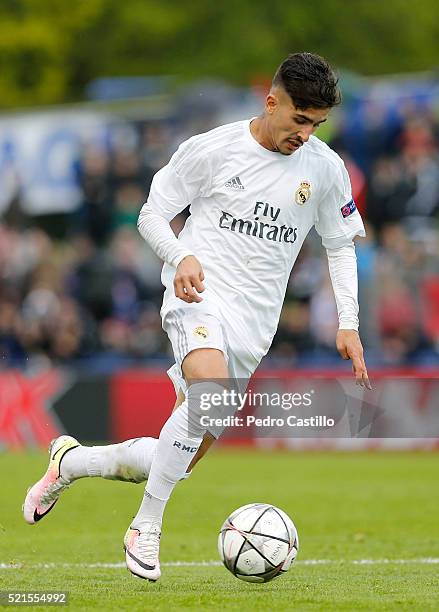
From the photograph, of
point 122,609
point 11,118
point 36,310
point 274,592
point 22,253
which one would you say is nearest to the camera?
point 122,609

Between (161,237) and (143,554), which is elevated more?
(161,237)

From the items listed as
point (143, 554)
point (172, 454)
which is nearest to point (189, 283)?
point (172, 454)

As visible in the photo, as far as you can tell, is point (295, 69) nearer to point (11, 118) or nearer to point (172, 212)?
point (172, 212)

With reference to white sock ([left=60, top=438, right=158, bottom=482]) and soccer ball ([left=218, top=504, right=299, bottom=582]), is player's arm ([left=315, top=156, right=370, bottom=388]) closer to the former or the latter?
soccer ball ([left=218, top=504, right=299, bottom=582])

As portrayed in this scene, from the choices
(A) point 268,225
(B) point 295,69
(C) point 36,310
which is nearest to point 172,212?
(A) point 268,225

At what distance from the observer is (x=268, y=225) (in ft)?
22.4

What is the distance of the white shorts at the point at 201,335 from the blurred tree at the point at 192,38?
2278cm

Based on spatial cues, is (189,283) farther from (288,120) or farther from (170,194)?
(288,120)

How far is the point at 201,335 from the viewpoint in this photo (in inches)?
257

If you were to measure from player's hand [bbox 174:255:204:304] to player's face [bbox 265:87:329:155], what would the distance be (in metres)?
0.84

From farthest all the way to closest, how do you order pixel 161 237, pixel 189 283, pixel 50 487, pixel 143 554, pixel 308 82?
pixel 50 487, pixel 161 237, pixel 308 82, pixel 143 554, pixel 189 283

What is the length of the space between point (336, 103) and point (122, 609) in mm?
2612

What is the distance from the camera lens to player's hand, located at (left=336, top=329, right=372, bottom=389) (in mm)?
6680

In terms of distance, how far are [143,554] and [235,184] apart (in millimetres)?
1855
